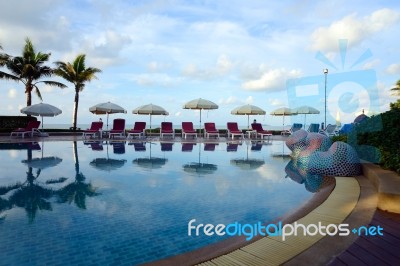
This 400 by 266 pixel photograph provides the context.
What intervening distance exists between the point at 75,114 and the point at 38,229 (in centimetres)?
2084

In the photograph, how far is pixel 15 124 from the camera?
65.6 feet

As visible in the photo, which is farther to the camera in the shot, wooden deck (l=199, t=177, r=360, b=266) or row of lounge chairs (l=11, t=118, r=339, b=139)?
row of lounge chairs (l=11, t=118, r=339, b=139)

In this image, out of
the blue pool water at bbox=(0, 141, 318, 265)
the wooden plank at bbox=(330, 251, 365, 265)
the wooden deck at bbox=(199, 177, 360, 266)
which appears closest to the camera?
the wooden plank at bbox=(330, 251, 365, 265)

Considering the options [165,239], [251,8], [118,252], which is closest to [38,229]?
[118,252]

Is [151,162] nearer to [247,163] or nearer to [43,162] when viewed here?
[247,163]

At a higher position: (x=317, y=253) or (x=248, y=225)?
(x=317, y=253)

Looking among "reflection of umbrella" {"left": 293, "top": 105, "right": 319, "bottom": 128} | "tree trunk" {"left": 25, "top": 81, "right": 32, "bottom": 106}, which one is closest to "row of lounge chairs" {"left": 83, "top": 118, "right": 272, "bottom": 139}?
"tree trunk" {"left": 25, "top": 81, "right": 32, "bottom": 106}

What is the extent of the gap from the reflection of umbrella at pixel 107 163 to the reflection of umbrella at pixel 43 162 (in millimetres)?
1157

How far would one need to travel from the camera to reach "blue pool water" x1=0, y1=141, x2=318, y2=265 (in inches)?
127

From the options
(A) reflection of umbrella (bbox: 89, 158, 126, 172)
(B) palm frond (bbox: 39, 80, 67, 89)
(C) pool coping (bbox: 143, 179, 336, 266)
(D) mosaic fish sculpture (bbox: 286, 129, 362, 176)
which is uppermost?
(B) palm frond (bbox: 39, 80, 67, 89)

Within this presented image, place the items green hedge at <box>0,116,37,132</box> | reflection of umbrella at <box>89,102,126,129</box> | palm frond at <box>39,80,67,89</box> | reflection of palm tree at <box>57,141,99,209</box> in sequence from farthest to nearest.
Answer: palm frond at <box>39,80,67,89</box>
reflection of umbrella at <box>89,102,126,129</box>
green hedge at <box>0,116,37,132</box>
reflection of palm tree at <box>57,141,99,209</box>

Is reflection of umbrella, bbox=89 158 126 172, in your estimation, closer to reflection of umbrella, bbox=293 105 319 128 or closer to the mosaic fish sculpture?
the mosaic fish sculpture

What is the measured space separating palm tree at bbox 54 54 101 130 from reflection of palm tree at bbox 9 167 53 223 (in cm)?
1771

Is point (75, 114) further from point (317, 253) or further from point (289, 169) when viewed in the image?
point (317, 253)
